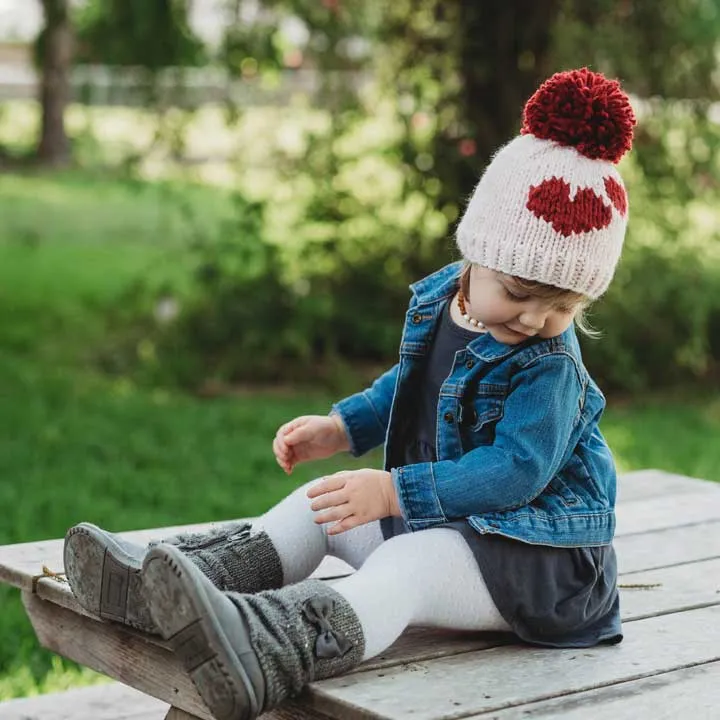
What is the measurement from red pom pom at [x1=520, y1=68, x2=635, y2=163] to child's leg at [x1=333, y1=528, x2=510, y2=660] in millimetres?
674

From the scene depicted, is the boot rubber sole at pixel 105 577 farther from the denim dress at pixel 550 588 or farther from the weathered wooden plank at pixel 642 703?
the weathered wooden plank at pixel 642 703

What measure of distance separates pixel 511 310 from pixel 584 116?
335 mm

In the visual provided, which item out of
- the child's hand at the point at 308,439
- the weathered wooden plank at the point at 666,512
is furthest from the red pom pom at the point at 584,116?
the weathered wooden plank at the point at 666,512

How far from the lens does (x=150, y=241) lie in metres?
10.8

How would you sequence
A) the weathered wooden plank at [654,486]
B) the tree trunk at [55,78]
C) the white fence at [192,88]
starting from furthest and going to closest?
the tree trunk at [55,78] < the white fence at [192,88] < the weathered wooden plank at [654,486]

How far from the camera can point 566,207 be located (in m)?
2.37

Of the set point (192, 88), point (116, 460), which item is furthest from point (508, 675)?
point (192, 88)

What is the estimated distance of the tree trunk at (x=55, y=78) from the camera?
6816 millimetres

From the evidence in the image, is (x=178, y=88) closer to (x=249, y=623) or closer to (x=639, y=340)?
(x=639, y=340)

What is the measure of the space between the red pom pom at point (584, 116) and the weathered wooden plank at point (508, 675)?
0.82 m

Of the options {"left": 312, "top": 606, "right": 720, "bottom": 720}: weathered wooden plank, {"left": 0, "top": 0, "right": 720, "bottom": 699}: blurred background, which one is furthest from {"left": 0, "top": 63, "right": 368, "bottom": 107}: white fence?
{"left": 312, "top": 606, "right": 720, "bottom": 720}: weathered wooden plank

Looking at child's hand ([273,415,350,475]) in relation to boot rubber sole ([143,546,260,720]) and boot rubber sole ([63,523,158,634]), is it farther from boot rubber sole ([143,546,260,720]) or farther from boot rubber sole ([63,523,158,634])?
boot rubber sole ([143,546,260,720])

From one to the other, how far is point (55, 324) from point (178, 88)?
1.79 m

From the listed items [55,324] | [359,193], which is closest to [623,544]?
[359,193]
